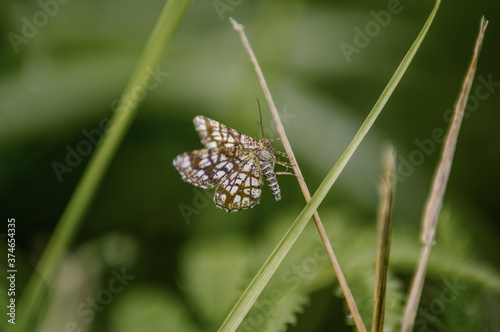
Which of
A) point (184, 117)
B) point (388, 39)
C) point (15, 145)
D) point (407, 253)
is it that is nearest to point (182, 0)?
point (184, 117)

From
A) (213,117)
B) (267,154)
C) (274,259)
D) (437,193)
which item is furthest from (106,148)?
(437,193)

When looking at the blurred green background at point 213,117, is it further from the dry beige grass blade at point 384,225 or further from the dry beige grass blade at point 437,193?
the dry beige grass blade at point 384,225

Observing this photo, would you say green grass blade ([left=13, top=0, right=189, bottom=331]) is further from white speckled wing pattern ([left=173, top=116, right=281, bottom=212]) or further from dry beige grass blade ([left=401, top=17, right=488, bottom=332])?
dry beige grass blade ([left=401, top=17, right=488, bottom=332])

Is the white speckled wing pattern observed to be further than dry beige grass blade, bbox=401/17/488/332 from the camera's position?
Yes

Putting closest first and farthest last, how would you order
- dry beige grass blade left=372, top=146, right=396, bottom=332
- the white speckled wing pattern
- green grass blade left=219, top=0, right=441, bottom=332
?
dry beige grass blade left=372, top=146, right=396, bottom=332
green grass blade left=219, top=0, right=441, bottom=332
the white speckled wing pattern

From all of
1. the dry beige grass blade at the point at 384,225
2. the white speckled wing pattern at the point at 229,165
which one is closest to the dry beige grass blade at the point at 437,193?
the dry beige grass blade at the point at 384,225

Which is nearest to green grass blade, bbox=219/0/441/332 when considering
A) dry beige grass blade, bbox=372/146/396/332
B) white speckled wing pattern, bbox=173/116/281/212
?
dry beige grass blade, bbox=372/146/396/332
